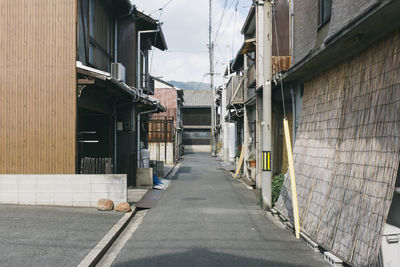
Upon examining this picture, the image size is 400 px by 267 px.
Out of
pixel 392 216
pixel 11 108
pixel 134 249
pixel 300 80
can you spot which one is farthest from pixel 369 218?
pixel 11 108

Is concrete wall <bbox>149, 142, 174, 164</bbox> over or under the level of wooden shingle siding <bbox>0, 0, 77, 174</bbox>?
under

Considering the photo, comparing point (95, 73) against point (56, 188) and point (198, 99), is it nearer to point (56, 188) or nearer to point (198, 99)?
point (56, 188)

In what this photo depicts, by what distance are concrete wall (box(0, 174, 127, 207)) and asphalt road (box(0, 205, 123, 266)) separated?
0.35 meters

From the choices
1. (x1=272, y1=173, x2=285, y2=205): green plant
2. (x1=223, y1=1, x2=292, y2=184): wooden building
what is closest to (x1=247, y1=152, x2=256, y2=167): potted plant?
(x1=223, y1=1, x2=292, y2=184): wooden building

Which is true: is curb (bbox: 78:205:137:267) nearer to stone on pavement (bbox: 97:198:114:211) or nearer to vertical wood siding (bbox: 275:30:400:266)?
stone on pavement (bbox: 97:198:114:211)

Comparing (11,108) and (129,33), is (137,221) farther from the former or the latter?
(129,33)

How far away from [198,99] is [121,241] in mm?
53052

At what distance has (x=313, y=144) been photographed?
8.42 meters

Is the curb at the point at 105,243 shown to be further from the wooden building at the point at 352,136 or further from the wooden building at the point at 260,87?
the wooden building at the point at 260,87

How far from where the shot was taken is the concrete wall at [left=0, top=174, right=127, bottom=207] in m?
10.6

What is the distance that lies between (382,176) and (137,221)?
6558 millimetres

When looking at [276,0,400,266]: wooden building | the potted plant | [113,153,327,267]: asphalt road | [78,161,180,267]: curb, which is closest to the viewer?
[276,0,400,266]: wooden building

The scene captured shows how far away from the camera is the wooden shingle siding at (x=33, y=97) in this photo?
10.8 metres

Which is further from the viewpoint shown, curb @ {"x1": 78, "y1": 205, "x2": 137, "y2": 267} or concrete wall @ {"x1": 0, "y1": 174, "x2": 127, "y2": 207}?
concrete wall @ {"x1": 0, "y1": 174, "x2": 127, "y2": 207}
